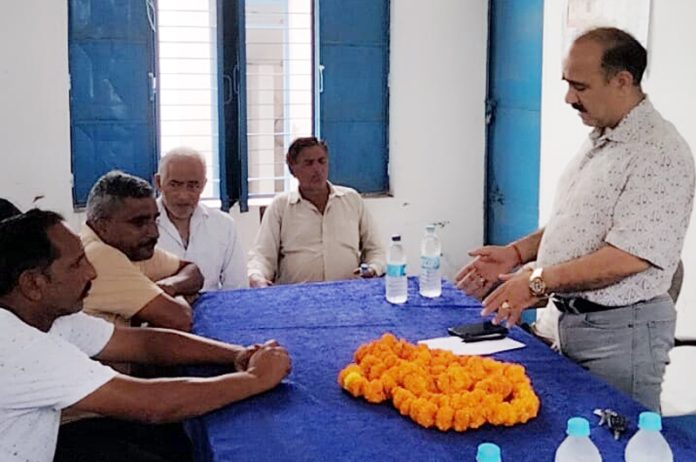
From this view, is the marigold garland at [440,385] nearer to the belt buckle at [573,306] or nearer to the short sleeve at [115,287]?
the belt buckle at [573,306]

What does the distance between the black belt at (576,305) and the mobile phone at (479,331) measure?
0.61 feet

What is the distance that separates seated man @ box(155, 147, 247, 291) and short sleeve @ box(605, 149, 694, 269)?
1709mm

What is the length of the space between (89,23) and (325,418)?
3.05 metres

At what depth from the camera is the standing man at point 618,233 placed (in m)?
2.15

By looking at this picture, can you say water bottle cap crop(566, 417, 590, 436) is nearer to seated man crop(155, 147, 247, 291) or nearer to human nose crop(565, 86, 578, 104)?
human nose crop(565, 86, 578, 104)

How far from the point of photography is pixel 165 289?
2.86m

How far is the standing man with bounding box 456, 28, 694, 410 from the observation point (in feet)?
7.06

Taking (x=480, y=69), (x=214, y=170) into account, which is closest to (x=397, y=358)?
(x=214, y=170)

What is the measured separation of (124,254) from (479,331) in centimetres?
105

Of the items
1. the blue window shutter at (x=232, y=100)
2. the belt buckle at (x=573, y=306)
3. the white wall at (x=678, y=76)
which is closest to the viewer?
the belt buckle at (x=573, y=306)

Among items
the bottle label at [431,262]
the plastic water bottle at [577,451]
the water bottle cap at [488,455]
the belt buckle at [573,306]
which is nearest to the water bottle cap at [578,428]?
the plastic water bottle at [577,451]

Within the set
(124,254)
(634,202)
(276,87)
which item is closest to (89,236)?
(124,254)

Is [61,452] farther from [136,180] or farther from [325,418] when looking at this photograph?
[136,180]

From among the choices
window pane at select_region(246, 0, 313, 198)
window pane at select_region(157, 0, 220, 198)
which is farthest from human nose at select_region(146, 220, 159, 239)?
window pane at select_region(246, 0, 313, 198)
